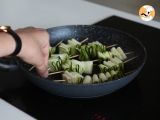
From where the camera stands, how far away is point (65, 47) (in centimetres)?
88

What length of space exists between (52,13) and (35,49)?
49 centimetres

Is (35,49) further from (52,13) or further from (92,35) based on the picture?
(52,13)

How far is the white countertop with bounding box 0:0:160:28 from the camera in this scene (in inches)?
43.8

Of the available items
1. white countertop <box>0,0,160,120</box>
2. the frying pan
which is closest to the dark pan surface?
the frying pan

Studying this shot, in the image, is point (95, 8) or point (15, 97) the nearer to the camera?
point (15, 97)

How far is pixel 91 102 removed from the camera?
73 centimetres

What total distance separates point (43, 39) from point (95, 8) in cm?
51

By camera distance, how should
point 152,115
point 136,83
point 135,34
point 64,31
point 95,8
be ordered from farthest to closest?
point 95,8, point 135,34, point 64,31, point 136,83, point 152,115

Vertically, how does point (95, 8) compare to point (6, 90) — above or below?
above

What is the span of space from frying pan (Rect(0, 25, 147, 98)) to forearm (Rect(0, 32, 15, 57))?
70 mm

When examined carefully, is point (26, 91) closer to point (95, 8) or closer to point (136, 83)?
point (136, 83)

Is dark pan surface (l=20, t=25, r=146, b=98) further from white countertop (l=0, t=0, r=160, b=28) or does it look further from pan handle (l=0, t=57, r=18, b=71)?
white countertop (l=0, t=0, r=160, b=28)

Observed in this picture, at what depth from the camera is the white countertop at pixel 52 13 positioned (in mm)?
1113

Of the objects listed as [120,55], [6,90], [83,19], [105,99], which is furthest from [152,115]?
[83,19]
